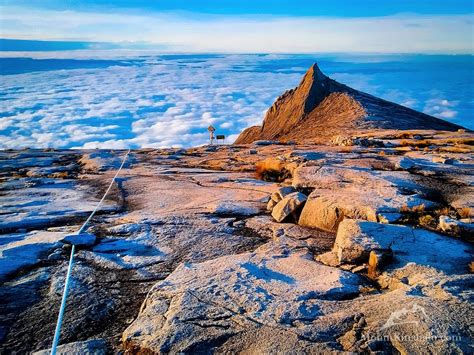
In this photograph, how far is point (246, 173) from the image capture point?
12797mm

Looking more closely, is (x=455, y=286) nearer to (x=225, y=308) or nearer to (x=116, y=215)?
(x=225, y=308)

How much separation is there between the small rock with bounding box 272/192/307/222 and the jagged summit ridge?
19100 mm

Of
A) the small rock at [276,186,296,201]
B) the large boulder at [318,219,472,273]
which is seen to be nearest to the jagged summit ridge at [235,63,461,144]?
the small rock at [276,186,296,201]

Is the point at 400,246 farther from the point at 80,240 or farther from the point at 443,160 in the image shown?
the point at 443,160

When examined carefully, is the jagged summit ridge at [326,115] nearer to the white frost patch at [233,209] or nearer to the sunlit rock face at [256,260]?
the sunlit rock face at [256,260]

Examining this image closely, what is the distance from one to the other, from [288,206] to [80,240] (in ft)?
13.6

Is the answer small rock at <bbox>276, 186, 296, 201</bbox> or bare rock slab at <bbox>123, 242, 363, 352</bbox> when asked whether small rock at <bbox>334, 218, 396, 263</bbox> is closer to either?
bare rock slab at <bbox>123, 242, 363, 352</bbox>

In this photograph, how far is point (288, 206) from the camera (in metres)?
7.88

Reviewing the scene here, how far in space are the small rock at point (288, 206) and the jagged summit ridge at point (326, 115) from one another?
19100mm

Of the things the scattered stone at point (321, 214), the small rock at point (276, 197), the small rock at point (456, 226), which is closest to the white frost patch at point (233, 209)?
the small rock at point (276, 197)

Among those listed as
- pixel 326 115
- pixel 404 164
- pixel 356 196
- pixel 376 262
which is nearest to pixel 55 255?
pixel 376 262

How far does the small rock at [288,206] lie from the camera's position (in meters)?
7.79

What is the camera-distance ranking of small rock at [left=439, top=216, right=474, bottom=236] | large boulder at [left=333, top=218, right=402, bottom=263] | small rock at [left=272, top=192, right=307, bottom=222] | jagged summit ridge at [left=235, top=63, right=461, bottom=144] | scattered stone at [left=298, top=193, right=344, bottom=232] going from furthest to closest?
jagged summit ridge at [left=235, top=63, right=461, bottom=144] < small rock at [left=272, top=192, right=307, bottom=222] < scattered stone at [left=298, top=193, right=344, bottom=232] < small rock at [left=439, top=216, right=474, bottom=236] < large boulder at [left=333, top=218, right=402, bottom=263]

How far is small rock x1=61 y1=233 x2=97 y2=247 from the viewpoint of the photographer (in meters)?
6.95
